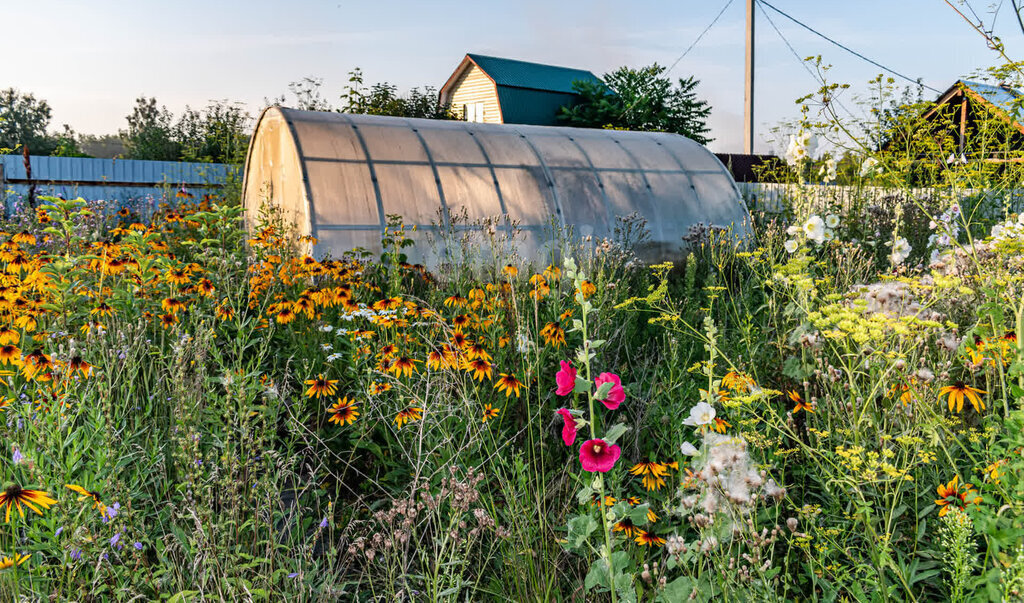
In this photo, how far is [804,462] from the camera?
3.18m

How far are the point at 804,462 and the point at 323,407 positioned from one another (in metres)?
Answer: 2.44

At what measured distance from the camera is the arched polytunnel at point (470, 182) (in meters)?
7.23

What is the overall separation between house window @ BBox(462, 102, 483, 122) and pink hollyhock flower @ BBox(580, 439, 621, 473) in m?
30.0

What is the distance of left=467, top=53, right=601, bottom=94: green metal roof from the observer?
29828 millimetres

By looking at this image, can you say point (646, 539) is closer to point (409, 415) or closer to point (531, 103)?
point (409, 415)

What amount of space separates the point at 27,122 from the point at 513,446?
130 feet

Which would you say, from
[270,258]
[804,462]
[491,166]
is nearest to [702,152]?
[491,166]

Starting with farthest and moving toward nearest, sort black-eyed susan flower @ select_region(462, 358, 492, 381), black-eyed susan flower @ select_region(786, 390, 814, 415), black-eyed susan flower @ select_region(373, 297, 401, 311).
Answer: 1. black-eyed susan flower @ select_region(373, 297, 401, 311)
2. black-eyed susan flower @ select_region(462, 358, 492, 381)
3. black-eyed susan flower @ select_region(786, 390, 814, 415)

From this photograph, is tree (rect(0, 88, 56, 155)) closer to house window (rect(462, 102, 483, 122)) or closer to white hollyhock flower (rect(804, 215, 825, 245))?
house window (rect(462, 102, 483, 122))

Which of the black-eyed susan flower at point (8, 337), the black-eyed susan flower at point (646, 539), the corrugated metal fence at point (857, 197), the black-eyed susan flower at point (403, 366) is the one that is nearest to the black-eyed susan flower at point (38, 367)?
the black-eyed susan flower at point (8, 337)

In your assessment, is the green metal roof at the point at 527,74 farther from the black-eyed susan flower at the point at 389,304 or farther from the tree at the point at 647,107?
the black-eyed susan flower at the point at 389,304

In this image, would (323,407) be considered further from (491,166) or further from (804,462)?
(491,166)

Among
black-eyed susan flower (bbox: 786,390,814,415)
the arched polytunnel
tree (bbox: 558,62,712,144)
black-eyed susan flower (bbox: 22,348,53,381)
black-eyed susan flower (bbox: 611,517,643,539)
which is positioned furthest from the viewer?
tree (bbox: 558,62,712,144)

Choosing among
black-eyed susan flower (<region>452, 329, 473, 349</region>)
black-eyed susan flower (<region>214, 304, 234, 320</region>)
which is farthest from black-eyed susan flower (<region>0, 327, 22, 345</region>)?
black-eyed susan flower (<region>452, 329, 473, 349</region>)
